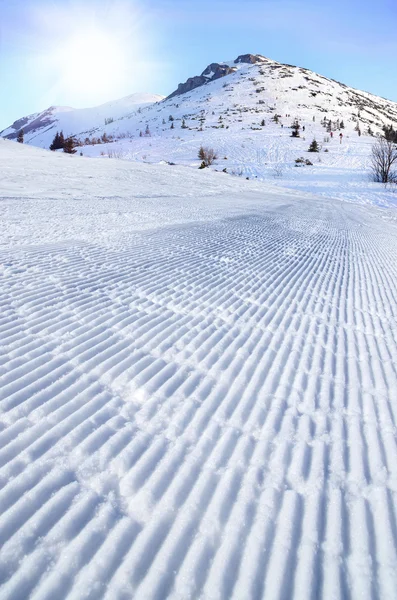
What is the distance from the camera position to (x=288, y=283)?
4.46 metres

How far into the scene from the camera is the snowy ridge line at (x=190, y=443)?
1.24 meters

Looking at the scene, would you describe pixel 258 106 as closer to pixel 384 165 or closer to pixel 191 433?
pixel 384 165

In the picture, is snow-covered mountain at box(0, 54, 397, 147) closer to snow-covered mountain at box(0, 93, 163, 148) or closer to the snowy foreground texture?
snow-covered mountain at box(0, 93, 163, 148)

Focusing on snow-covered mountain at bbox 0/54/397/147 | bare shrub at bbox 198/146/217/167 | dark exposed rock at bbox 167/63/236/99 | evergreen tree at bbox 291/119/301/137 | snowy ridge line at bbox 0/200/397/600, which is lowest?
snowy ridge line at bbox 0/200/397/600

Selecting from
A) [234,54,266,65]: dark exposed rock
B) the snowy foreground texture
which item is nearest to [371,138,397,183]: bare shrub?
the snowy foreground texture

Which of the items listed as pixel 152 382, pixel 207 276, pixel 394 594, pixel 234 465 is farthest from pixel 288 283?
pixel 394 594

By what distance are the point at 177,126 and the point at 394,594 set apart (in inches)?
1698

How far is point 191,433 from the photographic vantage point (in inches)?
71.8

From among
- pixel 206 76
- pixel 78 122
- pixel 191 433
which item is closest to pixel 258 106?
pixel 206 76

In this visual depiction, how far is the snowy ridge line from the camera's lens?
1236 mm

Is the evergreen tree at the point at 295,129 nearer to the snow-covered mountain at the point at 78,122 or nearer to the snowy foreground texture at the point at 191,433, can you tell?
the snowy foreground texture at the point at 191,433

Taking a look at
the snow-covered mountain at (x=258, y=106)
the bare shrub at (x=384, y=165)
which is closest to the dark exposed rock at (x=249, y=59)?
the snow-covered mountain at (x=258, y=106)

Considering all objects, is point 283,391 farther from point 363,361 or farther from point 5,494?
point 5,494

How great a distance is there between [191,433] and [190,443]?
0.07 metres
